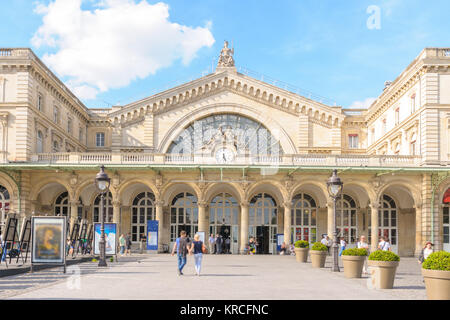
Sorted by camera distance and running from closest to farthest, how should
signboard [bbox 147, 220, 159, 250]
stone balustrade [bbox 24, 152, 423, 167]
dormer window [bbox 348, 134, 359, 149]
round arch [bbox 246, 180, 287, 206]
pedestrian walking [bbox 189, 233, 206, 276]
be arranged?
pedestrian walking [bbox 189, 233, 206, 276], signboard [bbox 147, 220, 159, 250], stone balustrade [bbox 24, 152, 423, 167], round arch [bbox 246, 180, 287, 206], dormer window [bbox 348, 134, 359, 149]

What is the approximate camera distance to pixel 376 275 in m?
17.3

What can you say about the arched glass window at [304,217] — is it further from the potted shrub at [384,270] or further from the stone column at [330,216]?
the potted shrub at [384,270]

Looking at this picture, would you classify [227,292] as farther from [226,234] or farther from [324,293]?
[226,234]

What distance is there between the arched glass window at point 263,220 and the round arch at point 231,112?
19.3ft

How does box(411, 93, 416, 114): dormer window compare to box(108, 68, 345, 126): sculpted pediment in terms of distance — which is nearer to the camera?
box(411, 93, 416, 114): dormer window

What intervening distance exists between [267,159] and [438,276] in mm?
29179

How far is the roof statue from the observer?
52.0 metres

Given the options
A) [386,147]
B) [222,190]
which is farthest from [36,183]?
[386,147]

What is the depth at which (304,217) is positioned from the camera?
47.3 metres

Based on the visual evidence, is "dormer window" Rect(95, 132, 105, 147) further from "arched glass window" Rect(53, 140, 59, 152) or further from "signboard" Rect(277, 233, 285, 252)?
"signboard" Rect(277, 233, 285, 252)

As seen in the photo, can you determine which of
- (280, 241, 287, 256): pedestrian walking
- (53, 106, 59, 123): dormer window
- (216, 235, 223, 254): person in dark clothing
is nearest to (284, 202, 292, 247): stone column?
(280, 241, 287, 256): pedestrian walking

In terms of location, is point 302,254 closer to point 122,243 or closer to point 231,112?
point 122,243

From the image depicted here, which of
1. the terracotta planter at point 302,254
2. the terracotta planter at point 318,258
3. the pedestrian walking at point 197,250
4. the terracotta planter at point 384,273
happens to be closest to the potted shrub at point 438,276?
the terracotta planter at point 384,273
